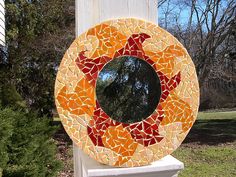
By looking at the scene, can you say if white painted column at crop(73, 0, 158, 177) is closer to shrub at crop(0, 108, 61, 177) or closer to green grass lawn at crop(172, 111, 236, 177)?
shrub at crop(0, 108, 61, 177)

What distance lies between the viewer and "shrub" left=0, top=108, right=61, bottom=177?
4120 millimetres

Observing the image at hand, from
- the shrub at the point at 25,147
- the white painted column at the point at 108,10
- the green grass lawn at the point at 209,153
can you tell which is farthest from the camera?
the green grass lawn at the point at 209,153

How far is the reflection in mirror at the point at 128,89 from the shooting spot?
2.61 m

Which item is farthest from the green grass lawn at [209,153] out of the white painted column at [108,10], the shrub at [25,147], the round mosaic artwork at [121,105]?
the white painted column at [108,10]

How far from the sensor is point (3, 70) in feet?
31.1

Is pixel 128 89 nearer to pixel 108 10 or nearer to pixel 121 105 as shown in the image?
pixel 121 105

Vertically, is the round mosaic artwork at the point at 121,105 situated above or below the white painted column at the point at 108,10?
below

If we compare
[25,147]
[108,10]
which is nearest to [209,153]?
[25,147]

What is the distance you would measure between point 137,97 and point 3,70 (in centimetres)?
751

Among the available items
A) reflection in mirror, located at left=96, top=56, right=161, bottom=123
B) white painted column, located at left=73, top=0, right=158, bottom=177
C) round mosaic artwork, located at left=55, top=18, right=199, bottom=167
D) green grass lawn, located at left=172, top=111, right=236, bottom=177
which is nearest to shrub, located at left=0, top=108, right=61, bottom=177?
white painted column, located at left=73, top=0, right=158, bottom=177

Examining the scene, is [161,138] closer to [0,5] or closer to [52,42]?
[0,5]

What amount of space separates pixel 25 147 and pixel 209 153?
5.24 m

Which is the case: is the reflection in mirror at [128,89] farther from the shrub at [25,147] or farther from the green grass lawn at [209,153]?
the green grass lawn at [209,153]

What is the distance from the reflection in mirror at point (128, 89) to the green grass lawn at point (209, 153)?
4082 mm
